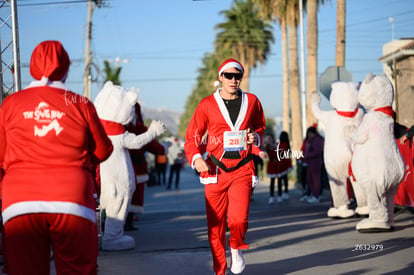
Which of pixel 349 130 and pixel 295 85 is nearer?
pixel 349 130

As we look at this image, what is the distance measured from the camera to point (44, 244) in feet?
13.6

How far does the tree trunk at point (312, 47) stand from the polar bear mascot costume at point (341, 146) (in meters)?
16.9

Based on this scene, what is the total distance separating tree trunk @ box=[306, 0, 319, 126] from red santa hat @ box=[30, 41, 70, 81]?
24892mm

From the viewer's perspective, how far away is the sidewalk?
6.98m

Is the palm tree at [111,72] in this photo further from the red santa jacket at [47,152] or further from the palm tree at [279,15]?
the red santa jacket at [47,152]

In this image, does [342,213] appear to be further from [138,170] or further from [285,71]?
[285,71]

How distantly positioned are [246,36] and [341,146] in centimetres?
3874

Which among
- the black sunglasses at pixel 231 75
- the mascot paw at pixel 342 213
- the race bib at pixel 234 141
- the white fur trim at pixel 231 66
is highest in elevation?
the white fur trim at pixel 231 66

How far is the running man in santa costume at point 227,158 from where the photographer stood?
6.30 metres

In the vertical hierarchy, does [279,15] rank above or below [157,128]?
above

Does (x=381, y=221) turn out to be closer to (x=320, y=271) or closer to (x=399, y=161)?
(x=399, y=161)

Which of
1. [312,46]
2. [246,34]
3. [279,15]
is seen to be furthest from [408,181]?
[246,34]

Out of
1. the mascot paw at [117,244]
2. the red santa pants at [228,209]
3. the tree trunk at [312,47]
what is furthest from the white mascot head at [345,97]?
the tree trunk at [312,47]

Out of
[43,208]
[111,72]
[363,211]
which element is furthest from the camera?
[111,72]
